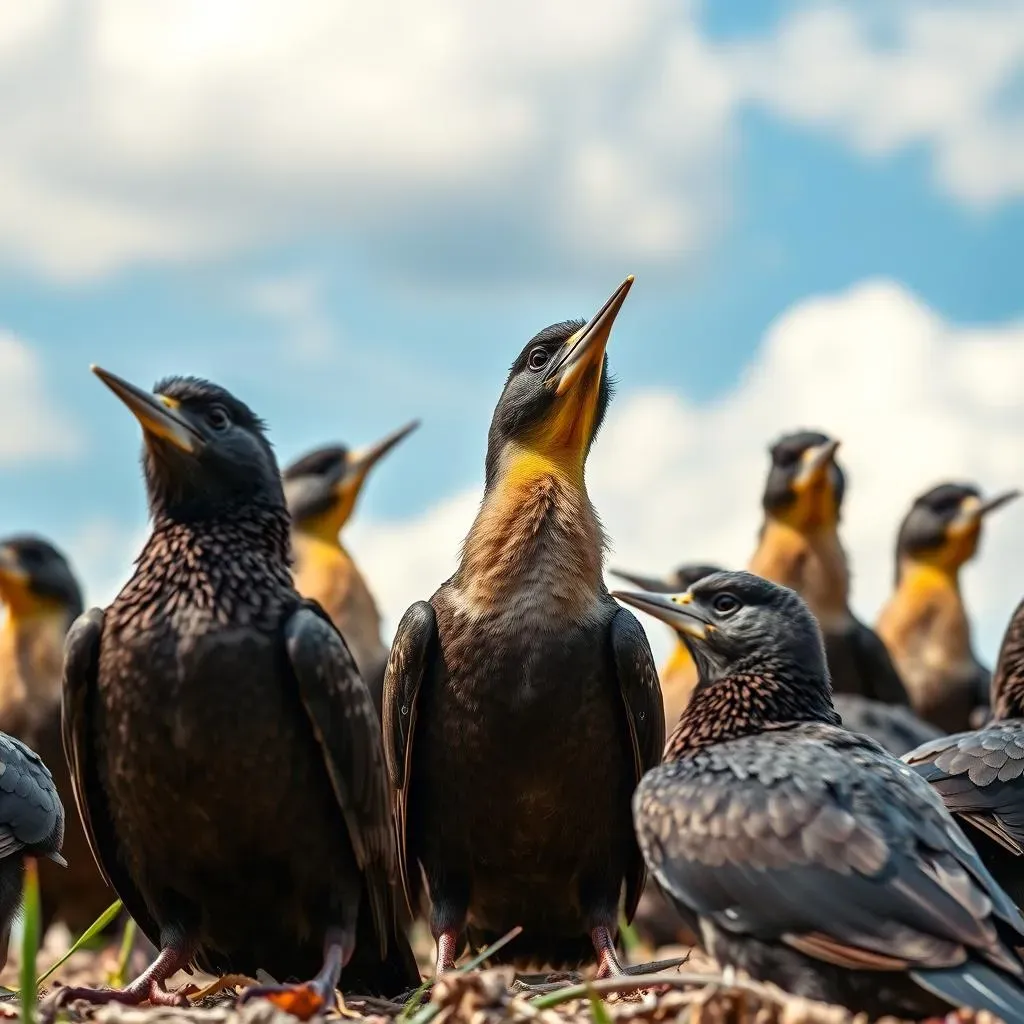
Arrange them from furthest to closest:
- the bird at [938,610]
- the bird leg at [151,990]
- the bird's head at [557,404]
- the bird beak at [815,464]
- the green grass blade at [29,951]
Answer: the bird at [938,610], the bird beak at [815,464], the bird's head at [557,404], the bird leg at [151,990], the green grass blade at [29,951]

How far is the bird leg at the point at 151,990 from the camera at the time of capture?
493 centimetres

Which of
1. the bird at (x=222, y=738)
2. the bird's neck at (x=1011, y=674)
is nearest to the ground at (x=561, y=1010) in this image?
the bird at (x=222, y=738)

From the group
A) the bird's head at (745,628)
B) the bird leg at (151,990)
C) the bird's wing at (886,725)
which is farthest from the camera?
the bird's wing at (886,725)

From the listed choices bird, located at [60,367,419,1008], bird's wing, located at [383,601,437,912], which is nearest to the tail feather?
bird, located at [60,367,419,1008]

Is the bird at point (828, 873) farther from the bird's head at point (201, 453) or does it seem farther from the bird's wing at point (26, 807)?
the bird's wing at point (26, 807)

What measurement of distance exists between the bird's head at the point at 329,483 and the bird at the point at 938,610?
16.2ft

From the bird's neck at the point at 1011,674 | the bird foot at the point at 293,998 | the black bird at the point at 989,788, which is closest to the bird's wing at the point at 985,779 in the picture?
the black bird at the point at 989,788

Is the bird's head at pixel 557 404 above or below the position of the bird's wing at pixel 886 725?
above

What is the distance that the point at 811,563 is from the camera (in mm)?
13164

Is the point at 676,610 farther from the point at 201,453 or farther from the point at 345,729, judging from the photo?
the point at 201,453

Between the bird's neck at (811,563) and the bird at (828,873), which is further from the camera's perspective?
the bird's neck at (811,563)

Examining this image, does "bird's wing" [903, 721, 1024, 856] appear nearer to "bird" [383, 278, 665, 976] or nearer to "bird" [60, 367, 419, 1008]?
"bird" [383, 278, 665, 976]

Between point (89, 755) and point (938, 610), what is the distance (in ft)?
36.2

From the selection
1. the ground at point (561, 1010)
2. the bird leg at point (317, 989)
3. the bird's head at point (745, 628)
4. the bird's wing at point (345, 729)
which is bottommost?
the bird leg at point (317, 989)
